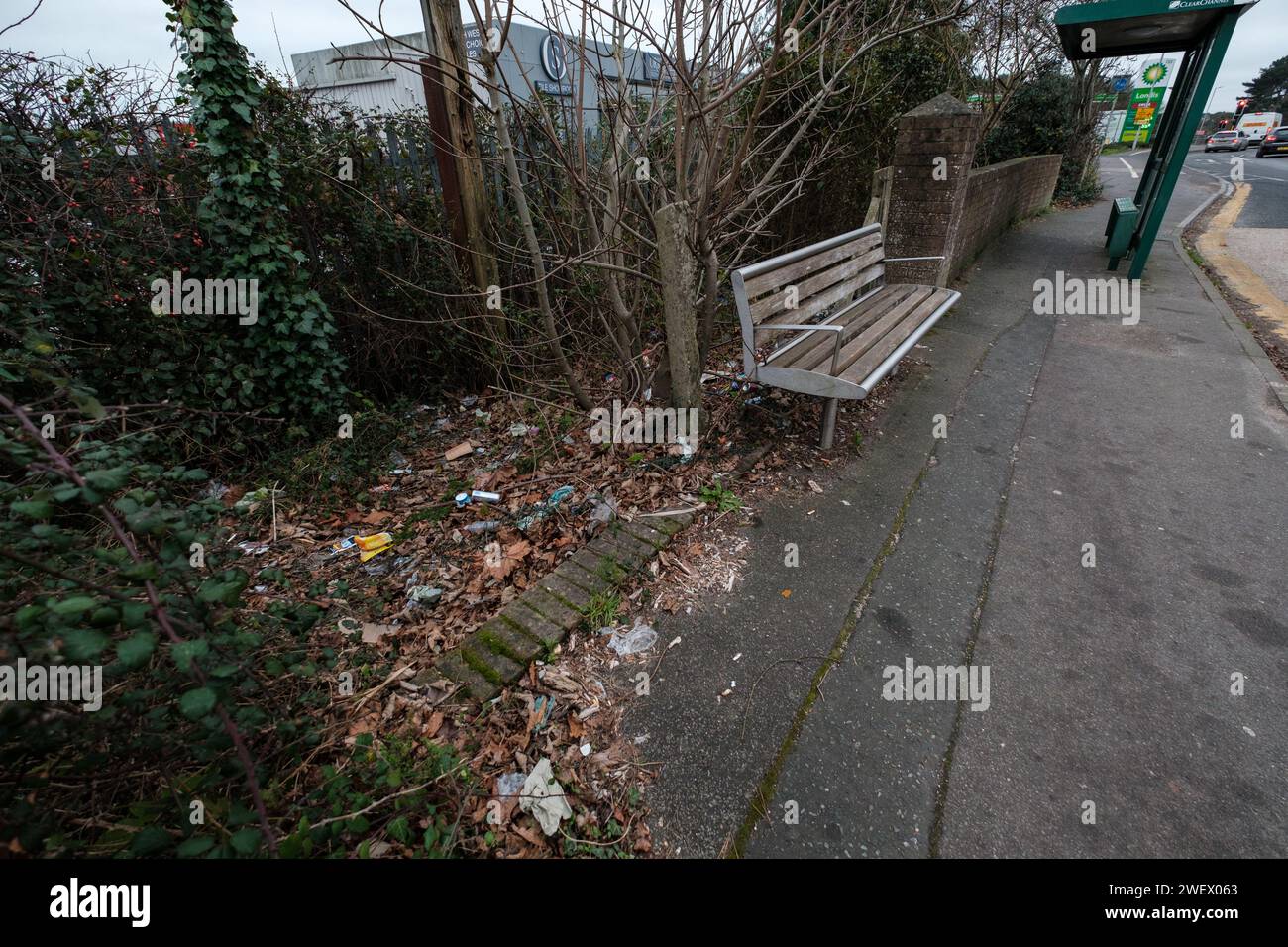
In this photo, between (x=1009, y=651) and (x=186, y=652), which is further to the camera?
(x=1009, y=651)

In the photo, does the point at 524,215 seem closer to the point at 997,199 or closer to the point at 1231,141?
the point at 997,199

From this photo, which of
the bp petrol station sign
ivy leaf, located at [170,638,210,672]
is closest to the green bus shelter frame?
ivy leaf, located at [170,638,210,672]

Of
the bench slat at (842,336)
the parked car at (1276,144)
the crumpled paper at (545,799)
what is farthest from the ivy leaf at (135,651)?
the parked car at (1276,144)

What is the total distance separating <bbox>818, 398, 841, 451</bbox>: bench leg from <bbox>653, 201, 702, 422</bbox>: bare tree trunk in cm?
83

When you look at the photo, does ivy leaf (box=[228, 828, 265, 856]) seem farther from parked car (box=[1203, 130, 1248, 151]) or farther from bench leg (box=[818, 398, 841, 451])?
parked car (box=[1203, 130, 1248, 151])

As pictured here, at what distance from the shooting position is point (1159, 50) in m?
8.40
